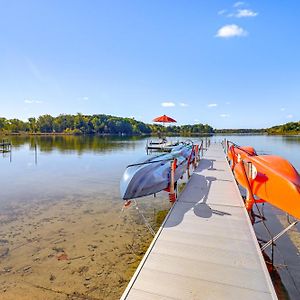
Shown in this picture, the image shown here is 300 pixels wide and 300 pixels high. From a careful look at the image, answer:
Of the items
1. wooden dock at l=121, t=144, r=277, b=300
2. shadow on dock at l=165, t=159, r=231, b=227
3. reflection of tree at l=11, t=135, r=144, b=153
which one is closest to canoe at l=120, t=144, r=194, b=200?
shadow on dock at l=165, t=159, r=231, b=227

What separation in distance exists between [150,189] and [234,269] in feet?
10.3

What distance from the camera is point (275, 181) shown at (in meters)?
4.67

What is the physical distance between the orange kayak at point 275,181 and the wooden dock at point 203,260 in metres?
0.65

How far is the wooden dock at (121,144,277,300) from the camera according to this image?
271 cm

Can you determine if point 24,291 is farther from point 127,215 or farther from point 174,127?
point 174,127

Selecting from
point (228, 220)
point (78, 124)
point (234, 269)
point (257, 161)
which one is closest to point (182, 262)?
point (234, 269)

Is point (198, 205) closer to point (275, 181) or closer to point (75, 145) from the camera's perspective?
point (275, 181)

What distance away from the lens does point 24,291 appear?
376 centimetres

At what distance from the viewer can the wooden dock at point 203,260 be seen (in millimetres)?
2713

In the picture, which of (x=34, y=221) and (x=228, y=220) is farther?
(x=34, y=221)

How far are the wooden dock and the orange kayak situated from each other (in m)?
0.65

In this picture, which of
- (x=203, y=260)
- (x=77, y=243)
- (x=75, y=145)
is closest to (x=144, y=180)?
(x=77, y=243)

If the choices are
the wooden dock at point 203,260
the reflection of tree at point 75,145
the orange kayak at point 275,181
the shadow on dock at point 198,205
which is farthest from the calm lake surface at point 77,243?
the reflection of tree at point 75,145

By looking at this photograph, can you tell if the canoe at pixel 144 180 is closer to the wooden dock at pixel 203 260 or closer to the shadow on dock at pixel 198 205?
the shadow on dock at pixel 198 205
